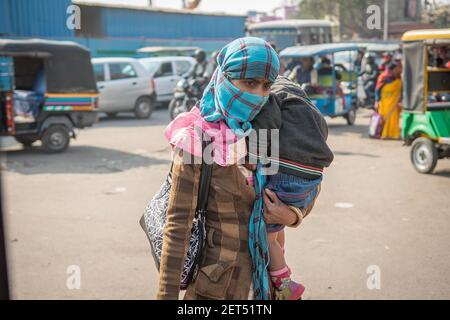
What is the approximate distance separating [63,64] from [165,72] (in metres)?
7.32

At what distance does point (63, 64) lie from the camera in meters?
9.98

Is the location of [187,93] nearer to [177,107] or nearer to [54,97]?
[177,107]

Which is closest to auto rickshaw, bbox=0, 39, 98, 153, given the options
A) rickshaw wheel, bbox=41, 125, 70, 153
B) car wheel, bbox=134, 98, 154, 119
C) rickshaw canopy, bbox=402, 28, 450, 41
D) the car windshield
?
rickshaw wheel, bbox=41, 125, 70, 153

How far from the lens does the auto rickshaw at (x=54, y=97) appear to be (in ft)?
31.6

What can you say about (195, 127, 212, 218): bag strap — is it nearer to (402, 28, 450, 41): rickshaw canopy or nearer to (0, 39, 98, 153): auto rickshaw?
(402, 28, 450, 41): rickshaw canopy

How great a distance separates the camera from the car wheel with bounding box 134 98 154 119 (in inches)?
610

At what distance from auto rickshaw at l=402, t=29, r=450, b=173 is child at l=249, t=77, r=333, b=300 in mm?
5992

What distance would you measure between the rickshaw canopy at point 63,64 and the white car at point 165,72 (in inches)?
258

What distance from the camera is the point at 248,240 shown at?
187 cm

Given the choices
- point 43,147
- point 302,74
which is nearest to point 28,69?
point 43,147

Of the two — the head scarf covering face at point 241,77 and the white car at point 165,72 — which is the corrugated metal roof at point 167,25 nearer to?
the white car at point 165,72

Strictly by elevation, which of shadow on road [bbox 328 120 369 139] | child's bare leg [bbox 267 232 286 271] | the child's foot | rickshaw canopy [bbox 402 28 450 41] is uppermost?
rickshaw canopy [bbox 402 28 450 41]

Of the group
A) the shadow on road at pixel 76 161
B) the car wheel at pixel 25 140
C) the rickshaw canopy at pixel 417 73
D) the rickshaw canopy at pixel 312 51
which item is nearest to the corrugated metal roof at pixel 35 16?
the car wheel at pixel 25 140
